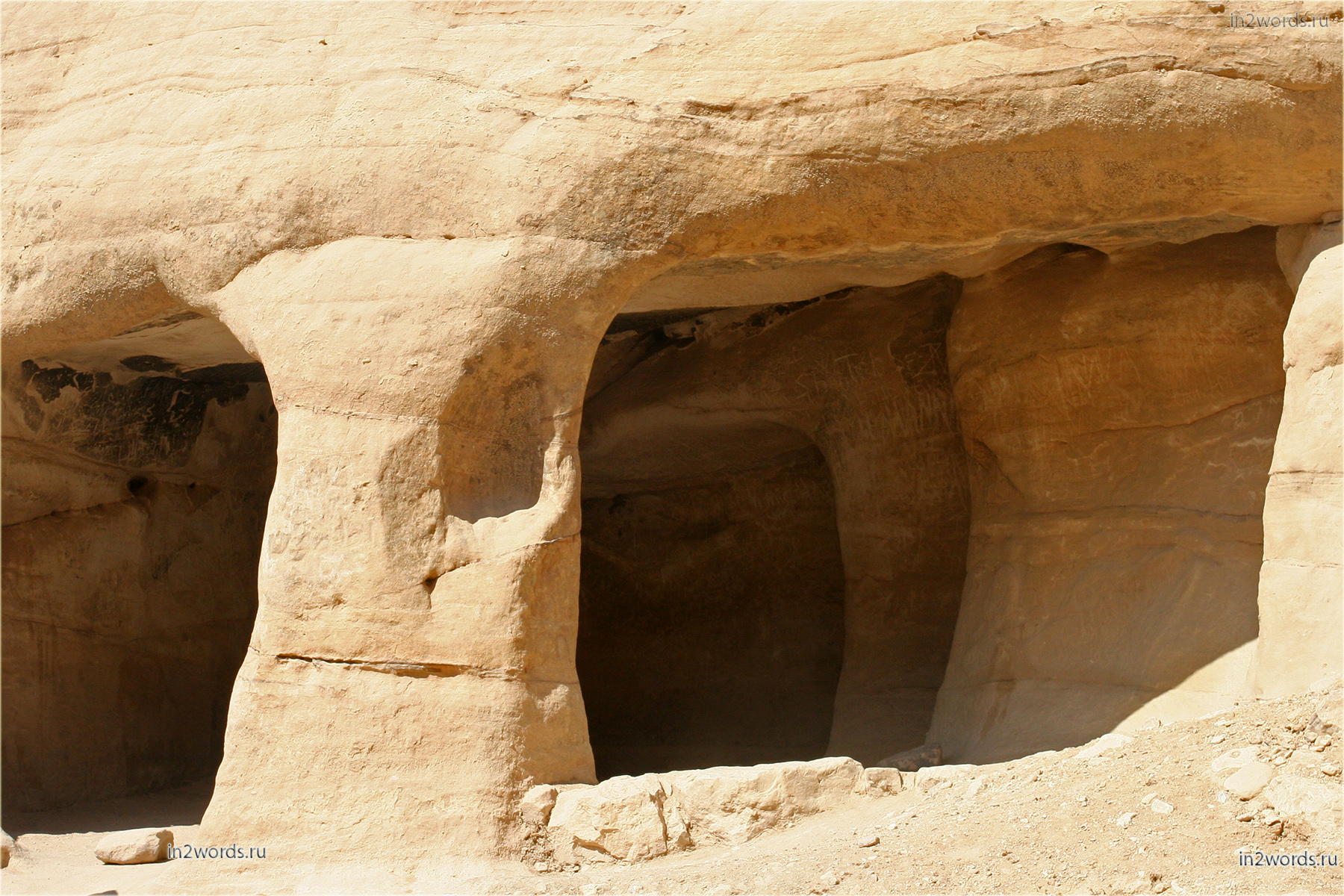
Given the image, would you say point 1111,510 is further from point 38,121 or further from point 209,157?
point 38,121

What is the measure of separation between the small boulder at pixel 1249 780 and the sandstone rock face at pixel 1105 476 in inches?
55.6

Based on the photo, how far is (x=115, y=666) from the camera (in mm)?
6352

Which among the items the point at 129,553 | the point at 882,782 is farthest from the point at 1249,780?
the point at 129,553

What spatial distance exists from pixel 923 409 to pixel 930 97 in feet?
7.78

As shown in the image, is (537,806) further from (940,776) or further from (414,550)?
(940,776)

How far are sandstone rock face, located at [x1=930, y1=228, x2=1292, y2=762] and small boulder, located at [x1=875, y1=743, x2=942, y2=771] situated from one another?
14cm

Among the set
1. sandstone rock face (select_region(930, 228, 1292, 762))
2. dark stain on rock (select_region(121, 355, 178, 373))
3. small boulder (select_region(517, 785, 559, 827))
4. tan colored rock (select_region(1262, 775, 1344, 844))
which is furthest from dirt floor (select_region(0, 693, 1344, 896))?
dark stain on rock (select_region(121, 355, 178, 373))

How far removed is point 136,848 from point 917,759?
2950 mm

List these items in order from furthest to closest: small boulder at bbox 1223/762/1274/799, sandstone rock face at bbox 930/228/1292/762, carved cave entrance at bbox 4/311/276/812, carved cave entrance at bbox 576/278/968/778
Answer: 1. carved cave entrance at bbox 576/278/968/778
2. carved cave entrance at bbox 4/311/276/812
3. sandstone rock face at bbox 930/228/1292/762
4. small boulder at bbox 1223/762/1274/799

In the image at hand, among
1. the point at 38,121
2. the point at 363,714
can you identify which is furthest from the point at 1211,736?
the point at 38,121

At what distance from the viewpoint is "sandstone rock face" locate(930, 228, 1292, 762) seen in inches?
203

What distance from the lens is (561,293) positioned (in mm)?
4453

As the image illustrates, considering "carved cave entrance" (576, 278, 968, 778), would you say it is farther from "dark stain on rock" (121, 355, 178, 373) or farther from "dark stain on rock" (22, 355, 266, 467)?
"dark stain on rock" (121, 355, 178, 373)

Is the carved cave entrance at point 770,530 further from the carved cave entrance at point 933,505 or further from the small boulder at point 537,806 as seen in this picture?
the small boulder at point 537,806
